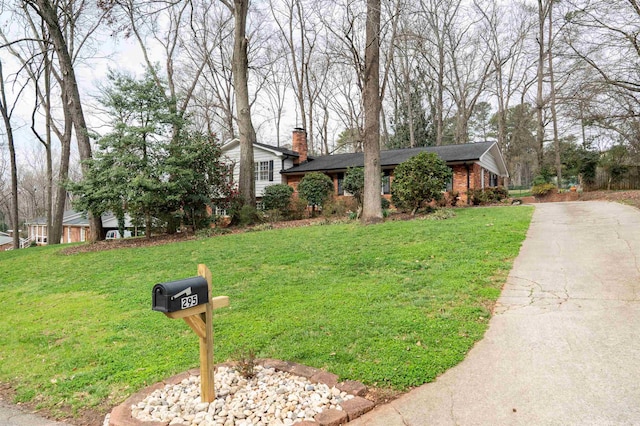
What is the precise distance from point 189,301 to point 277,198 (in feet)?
45.8

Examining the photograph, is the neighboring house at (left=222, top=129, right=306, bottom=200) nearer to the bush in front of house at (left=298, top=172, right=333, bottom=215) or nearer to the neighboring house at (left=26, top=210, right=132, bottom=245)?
the bush in front of house at (left=298, top=172, right=333, bottom=215)

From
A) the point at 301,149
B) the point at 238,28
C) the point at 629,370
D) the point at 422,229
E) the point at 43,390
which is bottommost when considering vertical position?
the point at 43,390

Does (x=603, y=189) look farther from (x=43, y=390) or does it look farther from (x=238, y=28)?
(x=43, y=390)

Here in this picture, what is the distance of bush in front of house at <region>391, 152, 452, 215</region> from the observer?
11.5 metres

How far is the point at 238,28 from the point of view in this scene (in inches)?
569

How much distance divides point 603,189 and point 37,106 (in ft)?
94.9

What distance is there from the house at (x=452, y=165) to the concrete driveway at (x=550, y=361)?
11122 mm

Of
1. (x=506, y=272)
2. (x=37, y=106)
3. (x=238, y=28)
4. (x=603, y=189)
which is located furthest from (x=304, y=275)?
(x=37, y=106)

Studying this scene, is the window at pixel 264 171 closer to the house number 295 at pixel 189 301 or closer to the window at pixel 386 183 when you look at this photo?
the window at pixel 386 183

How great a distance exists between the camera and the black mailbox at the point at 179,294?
7.35 ft

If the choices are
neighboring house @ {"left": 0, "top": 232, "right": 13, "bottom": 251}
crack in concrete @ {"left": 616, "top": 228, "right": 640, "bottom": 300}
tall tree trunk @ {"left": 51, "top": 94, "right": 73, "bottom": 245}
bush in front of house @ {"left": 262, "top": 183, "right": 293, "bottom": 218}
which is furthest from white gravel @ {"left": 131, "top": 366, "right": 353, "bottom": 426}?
neighboring house @ {"left": 0, "top": 232, "right": 13, "bottom": 251}

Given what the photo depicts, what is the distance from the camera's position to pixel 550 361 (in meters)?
2.93

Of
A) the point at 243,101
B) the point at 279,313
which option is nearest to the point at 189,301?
the point at 279,313

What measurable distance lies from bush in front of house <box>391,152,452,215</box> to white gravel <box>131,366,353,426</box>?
9.57 m
